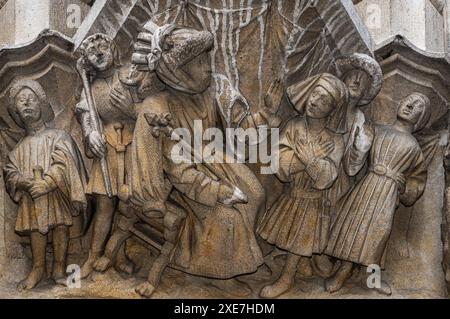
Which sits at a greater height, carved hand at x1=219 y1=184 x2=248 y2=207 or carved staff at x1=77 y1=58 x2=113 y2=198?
carved staff at x1=77 y1=58 x2=113 y2=198

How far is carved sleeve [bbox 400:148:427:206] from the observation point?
390 inches

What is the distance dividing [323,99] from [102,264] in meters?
1.76

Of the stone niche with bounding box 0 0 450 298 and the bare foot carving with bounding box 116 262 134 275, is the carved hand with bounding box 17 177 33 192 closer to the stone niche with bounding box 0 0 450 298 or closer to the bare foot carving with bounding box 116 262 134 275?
the stone niche with bounding box 0 0 450 298

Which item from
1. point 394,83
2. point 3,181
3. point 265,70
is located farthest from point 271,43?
point 3,181

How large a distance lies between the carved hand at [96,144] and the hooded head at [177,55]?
0.52 m

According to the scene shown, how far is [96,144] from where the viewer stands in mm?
9695

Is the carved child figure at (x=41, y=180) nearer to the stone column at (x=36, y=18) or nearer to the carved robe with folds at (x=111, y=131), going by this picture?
the carved robe with folds at (x=111, y=131)

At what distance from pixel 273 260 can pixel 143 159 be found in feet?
3.65

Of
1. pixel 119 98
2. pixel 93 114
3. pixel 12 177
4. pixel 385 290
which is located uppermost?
pixel 119 98

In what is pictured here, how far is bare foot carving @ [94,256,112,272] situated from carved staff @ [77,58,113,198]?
1.43 ft

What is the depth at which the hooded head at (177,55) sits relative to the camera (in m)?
9.59

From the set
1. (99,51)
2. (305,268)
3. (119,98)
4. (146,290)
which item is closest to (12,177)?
(119,98)

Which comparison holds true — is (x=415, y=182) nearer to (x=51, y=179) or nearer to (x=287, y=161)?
(x=287, y=161)

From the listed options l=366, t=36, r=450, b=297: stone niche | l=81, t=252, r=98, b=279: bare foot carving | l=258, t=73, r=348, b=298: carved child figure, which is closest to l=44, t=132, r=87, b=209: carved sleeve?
l=81, t=252, r=98, b=279: bare foot carving
